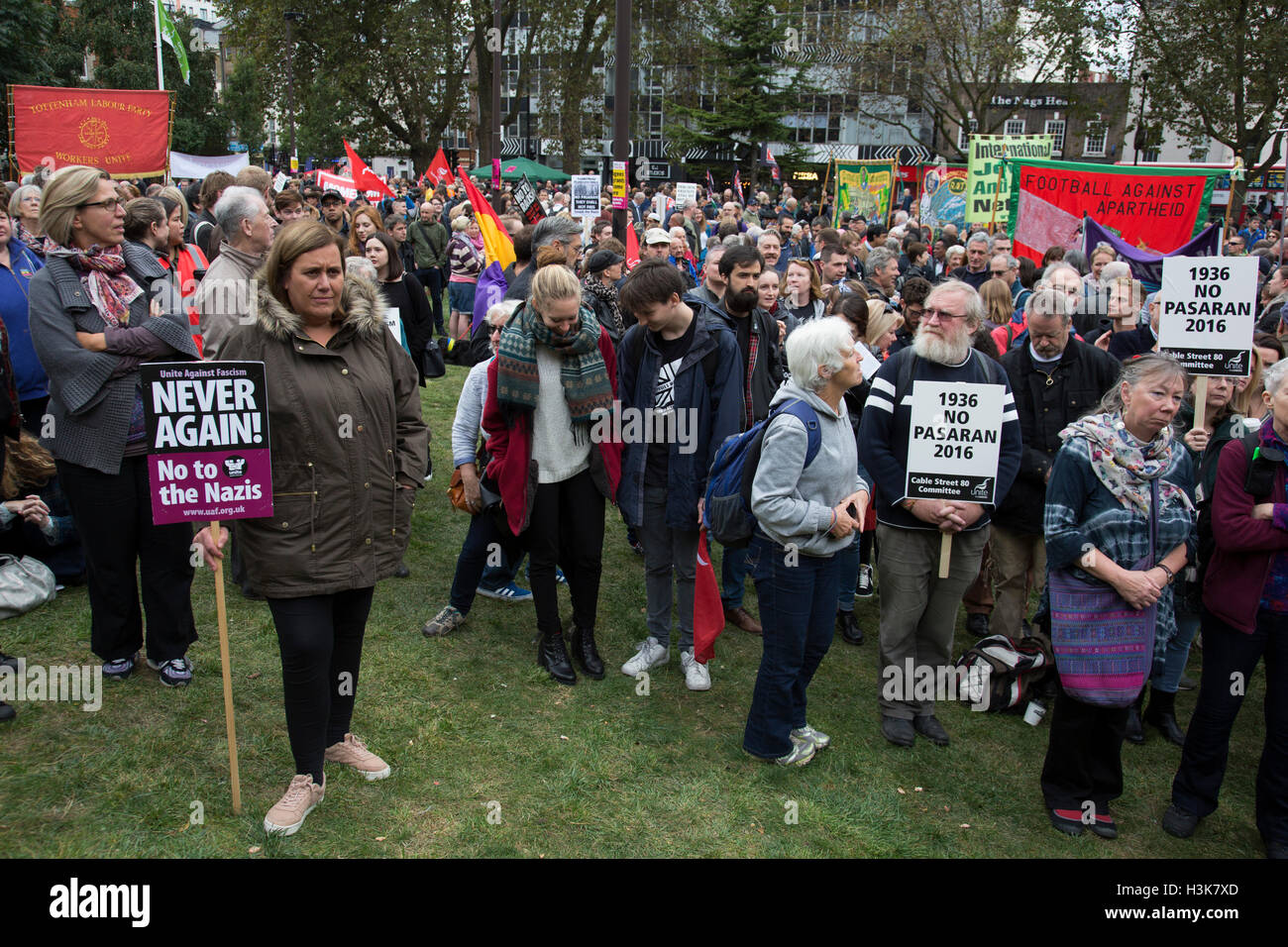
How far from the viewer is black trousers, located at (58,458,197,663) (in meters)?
4.34

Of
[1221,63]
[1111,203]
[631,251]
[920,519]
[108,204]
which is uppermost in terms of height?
[1221,63]

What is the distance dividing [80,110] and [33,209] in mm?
6497

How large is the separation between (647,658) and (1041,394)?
2.70 m

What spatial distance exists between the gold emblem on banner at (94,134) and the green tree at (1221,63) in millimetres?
27119

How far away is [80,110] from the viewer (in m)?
11.8

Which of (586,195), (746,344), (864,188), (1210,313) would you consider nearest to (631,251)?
(586,195)

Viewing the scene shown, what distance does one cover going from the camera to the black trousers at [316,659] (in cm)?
347

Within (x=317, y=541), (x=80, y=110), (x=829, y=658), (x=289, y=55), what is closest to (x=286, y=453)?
(x=317, y=541)

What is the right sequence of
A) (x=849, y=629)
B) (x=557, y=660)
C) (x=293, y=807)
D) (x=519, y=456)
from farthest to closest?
(x=849, y=629), (x=557, y=660), (x=519, y=456), (x=293, y=807)

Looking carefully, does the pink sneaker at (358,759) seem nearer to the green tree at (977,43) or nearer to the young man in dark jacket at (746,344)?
the young man in dark jacket at (746,344)

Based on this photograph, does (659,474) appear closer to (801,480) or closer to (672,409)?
(672,409)

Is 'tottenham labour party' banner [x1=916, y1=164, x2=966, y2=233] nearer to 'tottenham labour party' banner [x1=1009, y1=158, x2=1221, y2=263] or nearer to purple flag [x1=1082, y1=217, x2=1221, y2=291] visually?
'tottenham labour party' banner [x1=1009, y1=158, x2=1221, y2=263]

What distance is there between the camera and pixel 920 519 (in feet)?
15.3
